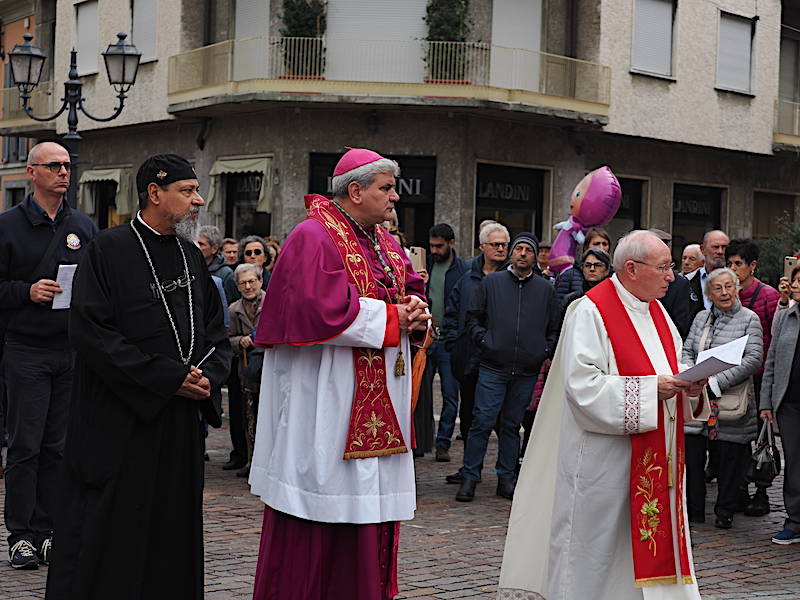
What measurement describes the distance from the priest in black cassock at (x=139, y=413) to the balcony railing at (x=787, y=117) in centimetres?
2548

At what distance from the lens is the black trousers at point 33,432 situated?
721 cm

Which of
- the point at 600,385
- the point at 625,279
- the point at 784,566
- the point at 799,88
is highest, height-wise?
the point at 799,88

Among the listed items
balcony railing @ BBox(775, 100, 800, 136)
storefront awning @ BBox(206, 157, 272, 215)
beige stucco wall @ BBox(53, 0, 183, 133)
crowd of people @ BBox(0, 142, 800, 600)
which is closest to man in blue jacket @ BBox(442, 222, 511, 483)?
crowd of people @ BBox(0, 142, 800, 600)

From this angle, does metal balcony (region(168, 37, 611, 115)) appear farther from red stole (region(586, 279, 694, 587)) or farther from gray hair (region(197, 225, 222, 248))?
red stole (region(586, 279, 694, 587))

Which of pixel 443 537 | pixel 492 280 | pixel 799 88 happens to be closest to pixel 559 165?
pixel 799 88

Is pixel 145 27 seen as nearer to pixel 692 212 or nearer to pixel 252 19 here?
pixel 252 19

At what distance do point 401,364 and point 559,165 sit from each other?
19.7m

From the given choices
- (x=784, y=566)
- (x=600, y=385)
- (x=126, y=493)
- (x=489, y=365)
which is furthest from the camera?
(x=489, y=365)

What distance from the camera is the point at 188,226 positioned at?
18.5 ft

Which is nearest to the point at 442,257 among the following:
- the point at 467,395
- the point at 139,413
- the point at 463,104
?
the point at 467,395

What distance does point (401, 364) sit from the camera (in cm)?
589

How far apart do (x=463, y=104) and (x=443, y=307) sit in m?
10.9

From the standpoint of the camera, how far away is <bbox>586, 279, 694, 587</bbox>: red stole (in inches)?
226

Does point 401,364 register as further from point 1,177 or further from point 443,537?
point 1,177
